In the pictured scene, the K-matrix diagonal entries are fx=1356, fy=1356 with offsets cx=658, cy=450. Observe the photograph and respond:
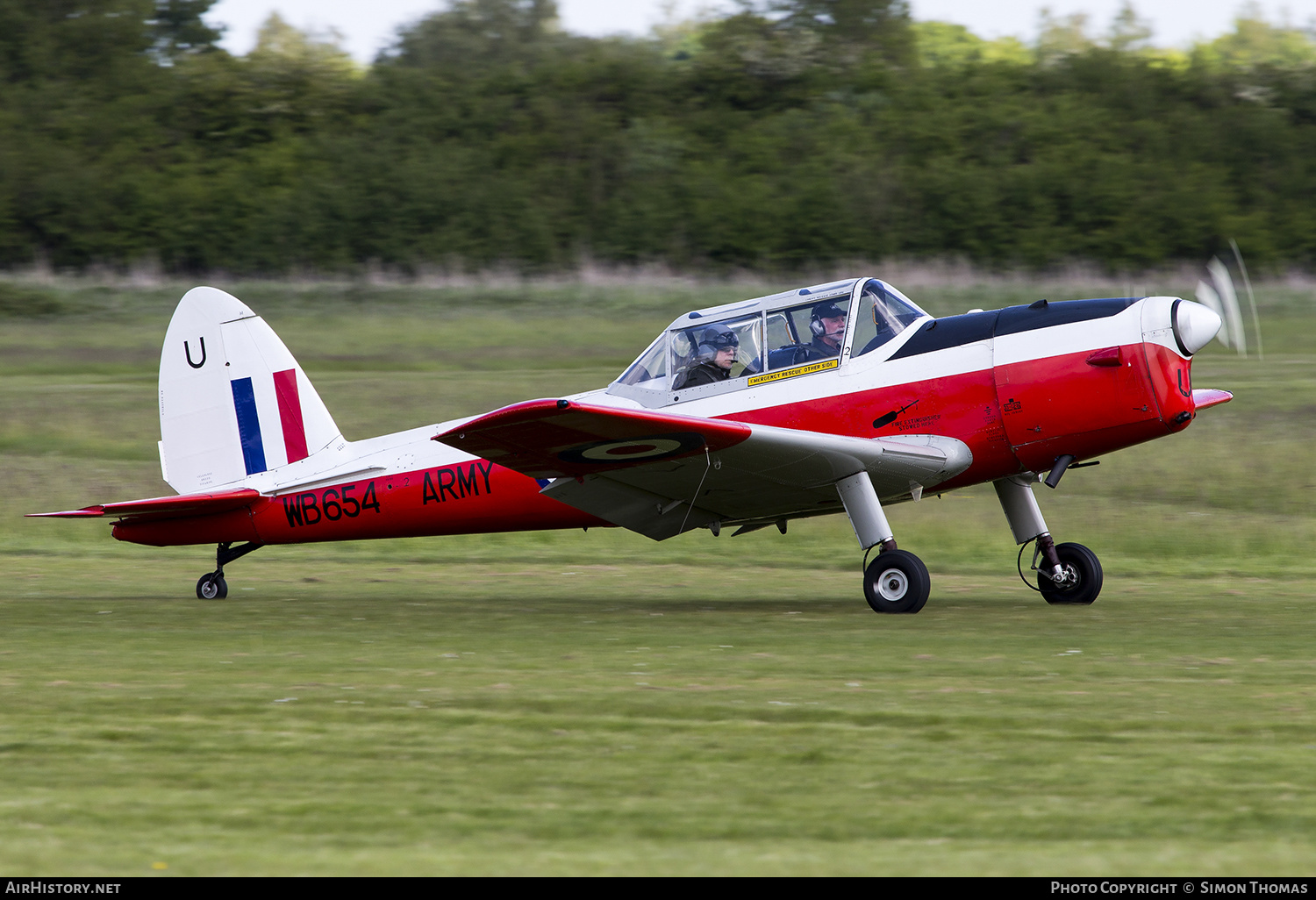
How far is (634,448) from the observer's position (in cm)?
1004

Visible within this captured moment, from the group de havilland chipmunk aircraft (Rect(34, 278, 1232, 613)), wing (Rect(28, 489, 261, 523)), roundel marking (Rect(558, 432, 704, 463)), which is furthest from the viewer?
wing (Rect(28, 489, 261, 523))

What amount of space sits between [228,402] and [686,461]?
485 cm

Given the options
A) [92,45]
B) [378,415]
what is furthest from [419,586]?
[92,45]

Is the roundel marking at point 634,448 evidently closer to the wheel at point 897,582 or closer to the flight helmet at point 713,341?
the flight helmet at point 713,341

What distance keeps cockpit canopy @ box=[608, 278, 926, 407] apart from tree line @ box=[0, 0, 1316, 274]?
30.1 metres

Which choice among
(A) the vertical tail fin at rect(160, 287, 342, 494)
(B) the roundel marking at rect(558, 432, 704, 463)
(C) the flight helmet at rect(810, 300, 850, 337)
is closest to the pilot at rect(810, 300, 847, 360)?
(C) the flight helmet at rect(810, 300, 850, 337)

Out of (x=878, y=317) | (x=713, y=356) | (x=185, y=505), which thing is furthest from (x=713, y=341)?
(x=185, y=505)

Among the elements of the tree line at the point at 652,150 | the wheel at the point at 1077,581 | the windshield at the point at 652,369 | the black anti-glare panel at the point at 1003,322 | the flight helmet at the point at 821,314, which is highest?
the tree line at the point at 652,150

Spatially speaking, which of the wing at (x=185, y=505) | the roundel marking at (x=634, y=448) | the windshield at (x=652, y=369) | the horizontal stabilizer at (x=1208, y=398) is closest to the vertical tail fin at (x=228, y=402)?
the wing at (x=185, y=505)

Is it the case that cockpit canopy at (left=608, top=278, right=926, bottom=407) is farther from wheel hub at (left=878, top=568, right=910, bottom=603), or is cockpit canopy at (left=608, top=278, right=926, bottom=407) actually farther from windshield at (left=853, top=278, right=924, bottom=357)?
wheel hub at (left=878, top=568, right=910, bottom=603)

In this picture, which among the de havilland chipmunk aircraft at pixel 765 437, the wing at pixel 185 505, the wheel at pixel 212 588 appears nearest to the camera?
the de havilland chipmunk aircraft at pixel 765 437

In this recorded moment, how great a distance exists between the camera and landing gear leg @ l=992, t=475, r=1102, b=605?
36.1ft

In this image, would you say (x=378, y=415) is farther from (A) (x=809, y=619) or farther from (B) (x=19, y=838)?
(B) (x=19, y=838)

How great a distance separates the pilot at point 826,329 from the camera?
35.0 feet
